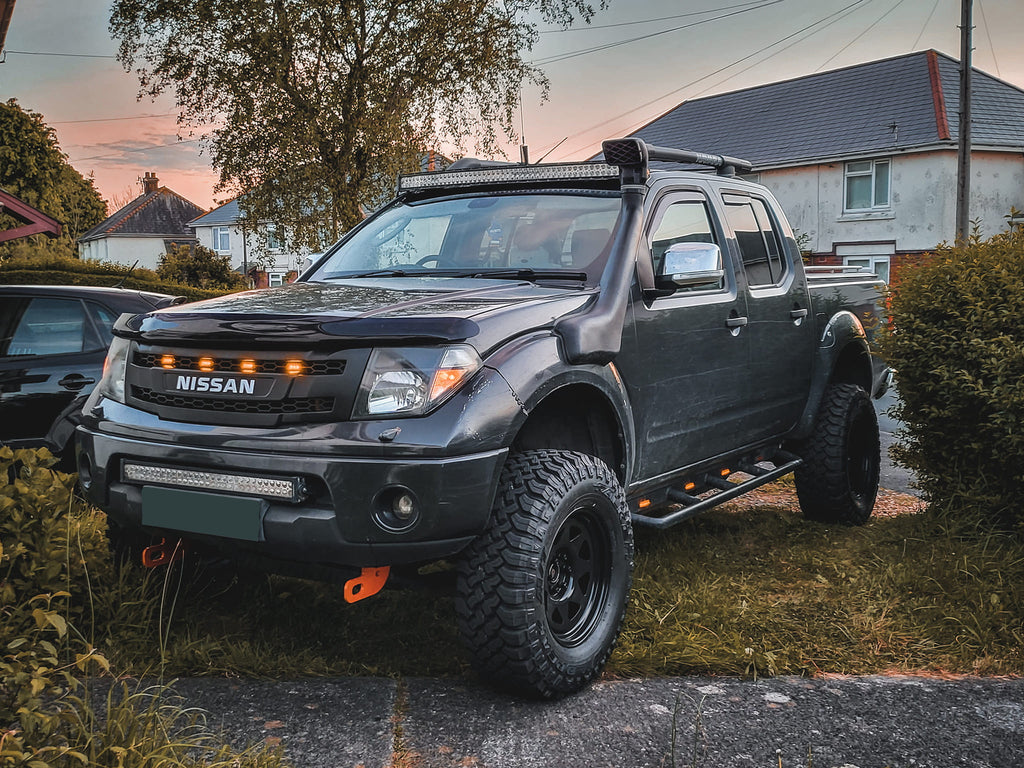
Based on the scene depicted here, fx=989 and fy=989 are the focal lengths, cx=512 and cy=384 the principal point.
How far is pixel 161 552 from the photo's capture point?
3.73m

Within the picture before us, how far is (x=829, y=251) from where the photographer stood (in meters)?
31.5

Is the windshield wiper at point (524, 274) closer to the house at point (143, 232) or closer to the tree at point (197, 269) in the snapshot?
the tree at point (197, 269)

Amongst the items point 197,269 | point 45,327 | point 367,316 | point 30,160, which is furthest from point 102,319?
point 30,160

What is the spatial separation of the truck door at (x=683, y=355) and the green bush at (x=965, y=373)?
43.5 inches

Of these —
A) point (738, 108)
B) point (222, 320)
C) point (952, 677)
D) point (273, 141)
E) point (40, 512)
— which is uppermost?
point (738, 108)

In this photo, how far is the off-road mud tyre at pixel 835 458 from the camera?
18.6 ft

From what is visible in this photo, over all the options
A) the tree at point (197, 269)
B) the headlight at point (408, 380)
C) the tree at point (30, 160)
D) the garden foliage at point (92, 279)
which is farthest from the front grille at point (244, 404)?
the tree at point (30, 160)

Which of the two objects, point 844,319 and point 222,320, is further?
point 844,319

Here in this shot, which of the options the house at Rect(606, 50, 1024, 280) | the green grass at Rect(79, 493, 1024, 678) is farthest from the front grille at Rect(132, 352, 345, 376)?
the house at Rect(606, 50, 1024, 280)

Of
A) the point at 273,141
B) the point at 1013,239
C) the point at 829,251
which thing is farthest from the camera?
the point at 829,251

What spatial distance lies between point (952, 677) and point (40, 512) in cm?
354

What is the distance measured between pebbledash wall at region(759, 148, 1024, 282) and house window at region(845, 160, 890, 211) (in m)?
→ 0.23

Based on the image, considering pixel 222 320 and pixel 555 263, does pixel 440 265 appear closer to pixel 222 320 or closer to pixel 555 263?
pixel 555 263

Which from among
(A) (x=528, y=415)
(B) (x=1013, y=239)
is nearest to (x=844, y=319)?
(B) (x=1013, y=239)
